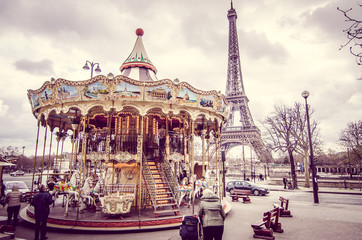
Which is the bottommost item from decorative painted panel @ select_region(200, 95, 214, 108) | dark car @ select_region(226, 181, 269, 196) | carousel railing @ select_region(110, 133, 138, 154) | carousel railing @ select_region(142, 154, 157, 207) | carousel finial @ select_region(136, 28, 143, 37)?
dark car @ select_region(226, 181, 269, 196)

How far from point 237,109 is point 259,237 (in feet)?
160

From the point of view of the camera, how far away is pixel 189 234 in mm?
5098

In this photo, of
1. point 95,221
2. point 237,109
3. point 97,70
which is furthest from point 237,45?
point 95,221

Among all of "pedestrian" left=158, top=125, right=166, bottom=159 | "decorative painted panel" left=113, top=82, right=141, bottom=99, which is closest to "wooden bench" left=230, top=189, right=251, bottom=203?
"pedestrian" left=158, top=125, right=166, bottom=159

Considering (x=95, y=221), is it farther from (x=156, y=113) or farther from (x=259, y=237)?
(x=156, y=113)

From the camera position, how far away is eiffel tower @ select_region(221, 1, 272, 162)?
4494cm

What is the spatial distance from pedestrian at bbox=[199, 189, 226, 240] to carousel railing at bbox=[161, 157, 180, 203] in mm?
5193

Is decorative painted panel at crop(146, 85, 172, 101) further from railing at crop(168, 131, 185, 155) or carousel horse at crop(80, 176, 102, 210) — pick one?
carousel horse at crop(80, 176, 102, 210)

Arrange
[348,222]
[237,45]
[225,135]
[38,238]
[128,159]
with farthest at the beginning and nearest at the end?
[237,45] → [225,135] → [128,159] → [348,222] → [38,238]

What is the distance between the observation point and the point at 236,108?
→ 178 ft

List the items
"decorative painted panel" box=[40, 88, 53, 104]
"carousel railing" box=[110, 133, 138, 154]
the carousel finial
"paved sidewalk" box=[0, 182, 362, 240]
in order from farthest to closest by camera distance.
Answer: the carousel finial
"carousel railing" box=[110, 133, 138, 154]
"decorative painted panel" box=[40, 88, 53, 104]
"paved sidewalk" box=[0, 182, 362, 240]

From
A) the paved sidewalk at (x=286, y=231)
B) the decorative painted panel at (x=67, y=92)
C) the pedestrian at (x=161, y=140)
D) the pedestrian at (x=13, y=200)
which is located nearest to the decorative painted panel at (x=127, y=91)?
the decorative painted panel at (x=67, y=92)

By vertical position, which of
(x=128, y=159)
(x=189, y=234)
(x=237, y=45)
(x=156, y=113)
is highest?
(x=237, y=45)

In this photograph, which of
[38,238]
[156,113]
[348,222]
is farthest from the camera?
[156,113]
